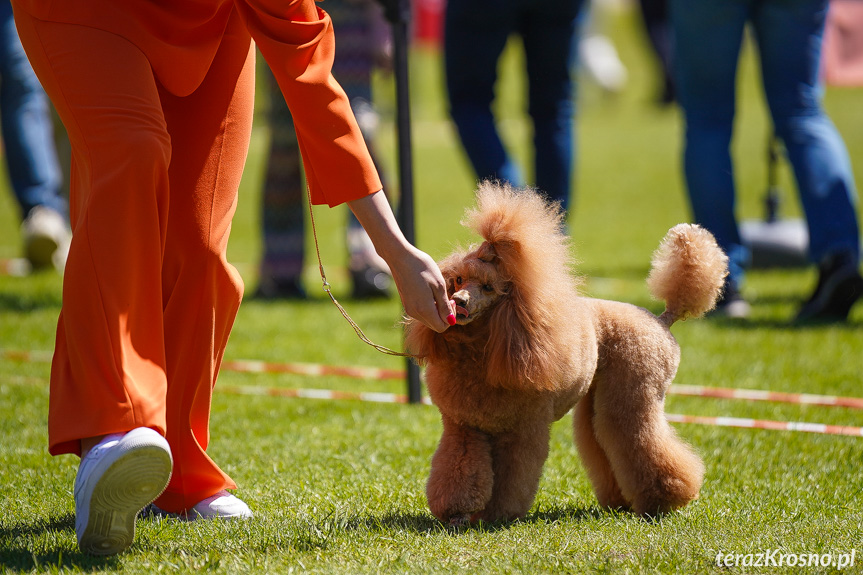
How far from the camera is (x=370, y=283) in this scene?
5527mm

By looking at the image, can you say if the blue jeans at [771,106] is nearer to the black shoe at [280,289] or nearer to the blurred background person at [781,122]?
A: the blurred background person at [781,122]

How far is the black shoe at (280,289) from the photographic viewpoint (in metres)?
5.72

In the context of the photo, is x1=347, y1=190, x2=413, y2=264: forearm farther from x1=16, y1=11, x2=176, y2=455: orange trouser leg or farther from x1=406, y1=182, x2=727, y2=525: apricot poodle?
x1=16, y1=11, x2=176, y2=455: orange trouser leg

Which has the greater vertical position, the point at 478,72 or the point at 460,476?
the point at 478,72

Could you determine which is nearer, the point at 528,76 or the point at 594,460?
the point at 594,460

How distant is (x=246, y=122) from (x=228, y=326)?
0.48 m

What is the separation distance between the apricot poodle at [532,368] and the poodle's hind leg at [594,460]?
0.4 inches

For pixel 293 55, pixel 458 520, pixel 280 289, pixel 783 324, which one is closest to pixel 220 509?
pixel 458 520

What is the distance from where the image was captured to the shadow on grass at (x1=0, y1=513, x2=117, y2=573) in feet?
6.27

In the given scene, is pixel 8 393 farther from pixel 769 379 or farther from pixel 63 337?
pixel 769 379

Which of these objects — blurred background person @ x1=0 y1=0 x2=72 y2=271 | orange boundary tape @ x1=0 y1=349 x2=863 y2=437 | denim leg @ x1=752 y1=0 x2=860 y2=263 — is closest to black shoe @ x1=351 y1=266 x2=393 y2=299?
orange boundary tape @ x1=0 y1=349 x2=863 y2=437

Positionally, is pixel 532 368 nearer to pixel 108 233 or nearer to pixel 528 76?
pixel 108 233

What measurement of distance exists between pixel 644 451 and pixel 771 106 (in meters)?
2.73

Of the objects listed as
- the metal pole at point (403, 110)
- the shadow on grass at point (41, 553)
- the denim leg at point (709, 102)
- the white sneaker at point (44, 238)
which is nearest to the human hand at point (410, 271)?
the shadow on grass at point (41, 553)
